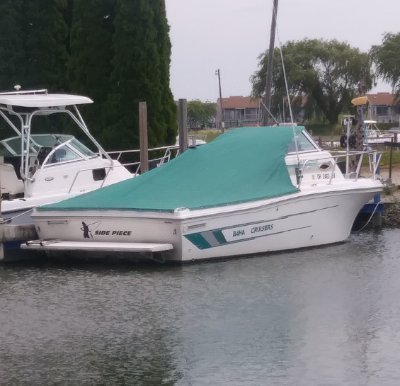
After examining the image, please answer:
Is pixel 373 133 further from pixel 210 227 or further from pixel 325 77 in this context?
pixel 325 77

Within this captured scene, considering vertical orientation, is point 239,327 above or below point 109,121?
below

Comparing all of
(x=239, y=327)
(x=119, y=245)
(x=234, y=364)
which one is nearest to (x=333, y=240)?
(x=119, y=245)

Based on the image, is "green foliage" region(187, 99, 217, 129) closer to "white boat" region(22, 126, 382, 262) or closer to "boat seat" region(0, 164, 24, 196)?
"boat seat" region(0, 164, 24, 196)

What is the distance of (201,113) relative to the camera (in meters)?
128

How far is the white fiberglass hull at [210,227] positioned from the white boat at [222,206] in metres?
0.02

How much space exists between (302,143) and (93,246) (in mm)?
5031

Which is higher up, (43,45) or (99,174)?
(43,45)

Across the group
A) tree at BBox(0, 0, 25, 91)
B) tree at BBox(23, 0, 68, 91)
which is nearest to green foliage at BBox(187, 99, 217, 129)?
tree at BBox(23, 0, 68, 91)

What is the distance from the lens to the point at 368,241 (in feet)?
67.8

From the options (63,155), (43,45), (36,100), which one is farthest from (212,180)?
(43,45)

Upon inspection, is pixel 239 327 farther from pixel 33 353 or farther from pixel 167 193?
pixel 167 193

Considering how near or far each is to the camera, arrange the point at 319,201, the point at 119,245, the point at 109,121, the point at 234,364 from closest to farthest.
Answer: the point at 234,364
the point at 119,245
the point at 319,201
the point at 109,121

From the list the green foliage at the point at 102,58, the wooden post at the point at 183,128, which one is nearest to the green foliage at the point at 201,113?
the green foliage at the point at 102,58

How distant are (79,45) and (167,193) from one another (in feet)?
42.4
